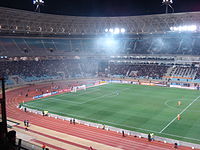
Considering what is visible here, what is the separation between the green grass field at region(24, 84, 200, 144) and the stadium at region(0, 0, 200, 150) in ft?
0.40

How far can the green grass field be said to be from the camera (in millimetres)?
24391

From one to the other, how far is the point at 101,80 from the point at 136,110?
3585 cm

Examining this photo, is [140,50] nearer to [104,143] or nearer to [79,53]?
[79,53]

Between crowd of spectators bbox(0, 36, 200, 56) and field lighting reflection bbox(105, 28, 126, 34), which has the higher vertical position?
field lighting reflection bbox(105, 28, 126, 34)

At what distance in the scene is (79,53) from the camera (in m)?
75.9

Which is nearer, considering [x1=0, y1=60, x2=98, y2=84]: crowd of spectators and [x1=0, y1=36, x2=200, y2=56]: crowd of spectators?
[x1=0, y1=60, x2=98, y2=84]: crowd of spectators

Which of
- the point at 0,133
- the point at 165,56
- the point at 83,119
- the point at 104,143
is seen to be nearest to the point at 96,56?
the point at 165,56

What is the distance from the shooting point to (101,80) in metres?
66.7

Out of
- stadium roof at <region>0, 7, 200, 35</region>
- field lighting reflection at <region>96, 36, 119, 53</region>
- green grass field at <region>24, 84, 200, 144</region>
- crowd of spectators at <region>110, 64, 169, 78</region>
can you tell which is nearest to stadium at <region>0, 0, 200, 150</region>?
crowd of spectators at <region>110, 64, 169, 78</region>

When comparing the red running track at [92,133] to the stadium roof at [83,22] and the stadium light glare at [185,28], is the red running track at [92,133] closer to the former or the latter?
the stadium roof at [83,22]

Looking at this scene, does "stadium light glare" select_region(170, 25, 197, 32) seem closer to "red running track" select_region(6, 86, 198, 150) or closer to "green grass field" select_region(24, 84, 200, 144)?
"green grass field" select_region(24, 84, 200, 144)

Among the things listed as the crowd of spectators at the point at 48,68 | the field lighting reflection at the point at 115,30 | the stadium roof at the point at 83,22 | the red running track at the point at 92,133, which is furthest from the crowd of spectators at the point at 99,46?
the red running track at the point at 92,133

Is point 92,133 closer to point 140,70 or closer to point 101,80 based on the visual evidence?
point 101,80

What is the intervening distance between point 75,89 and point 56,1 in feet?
92.3
